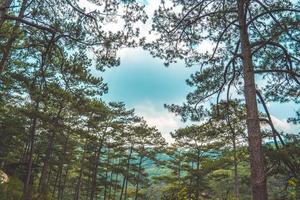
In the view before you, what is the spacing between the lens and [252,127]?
22.3 feet

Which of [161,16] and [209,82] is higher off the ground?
[161,16]

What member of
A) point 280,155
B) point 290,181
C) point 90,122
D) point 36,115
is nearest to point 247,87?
point 280,155

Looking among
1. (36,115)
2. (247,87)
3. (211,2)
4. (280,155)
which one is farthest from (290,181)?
(36,115)

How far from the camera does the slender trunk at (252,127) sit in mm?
6332

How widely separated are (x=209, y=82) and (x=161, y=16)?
249 centimetres

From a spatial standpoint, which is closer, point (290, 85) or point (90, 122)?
point (290, 85)

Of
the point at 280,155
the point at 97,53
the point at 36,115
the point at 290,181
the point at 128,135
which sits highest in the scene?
the point at 128,135

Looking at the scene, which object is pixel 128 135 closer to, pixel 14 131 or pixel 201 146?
pixel 201 146

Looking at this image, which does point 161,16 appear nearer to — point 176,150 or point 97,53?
point 97,53

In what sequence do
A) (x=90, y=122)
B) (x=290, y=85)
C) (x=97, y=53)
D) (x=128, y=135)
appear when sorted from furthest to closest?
1. (x=128, y=135)
2. (x=90, y=122)
3. (x=290, y=85)
4. (x=97, y=53)

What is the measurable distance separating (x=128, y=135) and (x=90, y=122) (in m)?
7.95

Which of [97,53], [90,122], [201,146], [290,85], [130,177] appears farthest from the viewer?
[130,177]

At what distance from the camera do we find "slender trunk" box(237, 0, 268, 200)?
6332 millimetres

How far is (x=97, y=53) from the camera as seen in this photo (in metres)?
8.23
